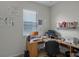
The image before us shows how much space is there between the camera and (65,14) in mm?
1371

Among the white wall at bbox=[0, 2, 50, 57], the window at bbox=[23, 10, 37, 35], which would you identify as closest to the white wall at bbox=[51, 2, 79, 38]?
the white wall at bbox=[0, 2, 50, 57]

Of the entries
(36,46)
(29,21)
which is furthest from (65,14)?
(36,46)

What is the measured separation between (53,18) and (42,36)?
0.99 ft

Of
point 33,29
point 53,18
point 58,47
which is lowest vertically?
point 58,47

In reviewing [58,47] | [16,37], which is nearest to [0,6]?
[16,37]

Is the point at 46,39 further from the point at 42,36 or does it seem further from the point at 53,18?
the point at 53,18

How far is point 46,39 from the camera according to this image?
1.58 meters

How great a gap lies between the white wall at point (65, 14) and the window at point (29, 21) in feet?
0.80

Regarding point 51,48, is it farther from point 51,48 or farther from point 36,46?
point 36,46

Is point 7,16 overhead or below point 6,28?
overhead

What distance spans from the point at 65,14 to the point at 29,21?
0.49m

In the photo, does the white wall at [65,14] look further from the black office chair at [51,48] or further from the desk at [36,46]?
the black office chair at [51,48]

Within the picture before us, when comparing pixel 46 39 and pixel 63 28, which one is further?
pixel 46 39

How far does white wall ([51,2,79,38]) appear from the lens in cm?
131
